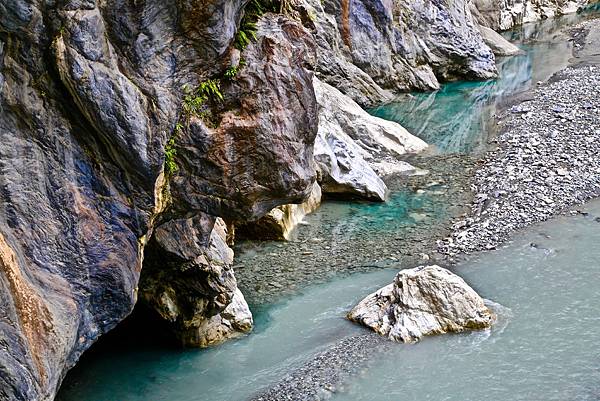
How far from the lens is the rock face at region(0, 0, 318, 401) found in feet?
27.9

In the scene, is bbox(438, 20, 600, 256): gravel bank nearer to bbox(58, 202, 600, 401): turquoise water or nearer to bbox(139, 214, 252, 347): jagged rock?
bbox(58, 202, 600, 401): turquoise water

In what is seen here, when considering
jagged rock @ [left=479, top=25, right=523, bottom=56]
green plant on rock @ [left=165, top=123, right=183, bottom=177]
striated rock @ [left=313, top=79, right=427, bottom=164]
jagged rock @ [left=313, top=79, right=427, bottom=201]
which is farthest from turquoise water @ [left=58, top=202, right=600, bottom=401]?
jagged rock @ [left=479, top=25, right=523, bottom=56]

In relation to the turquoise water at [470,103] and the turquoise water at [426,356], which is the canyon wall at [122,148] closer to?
the turquoise water at [426,356]

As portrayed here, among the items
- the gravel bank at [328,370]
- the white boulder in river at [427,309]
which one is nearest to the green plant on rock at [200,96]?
the gravel bank at [328,370]

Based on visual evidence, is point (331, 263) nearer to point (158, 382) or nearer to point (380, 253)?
point (380, 253)

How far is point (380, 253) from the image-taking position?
18656 mm

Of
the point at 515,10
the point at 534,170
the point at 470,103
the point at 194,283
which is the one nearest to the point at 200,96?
the point at 194,283

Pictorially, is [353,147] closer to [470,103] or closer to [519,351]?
[519,351]

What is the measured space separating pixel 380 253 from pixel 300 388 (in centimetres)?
682

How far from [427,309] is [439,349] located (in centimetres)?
98

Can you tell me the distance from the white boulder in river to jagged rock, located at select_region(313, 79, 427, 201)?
27.7 feet

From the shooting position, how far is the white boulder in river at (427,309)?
548 inches

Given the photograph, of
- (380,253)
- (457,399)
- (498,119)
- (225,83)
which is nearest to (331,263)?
(380,253)

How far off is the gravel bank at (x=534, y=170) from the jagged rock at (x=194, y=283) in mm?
6716
